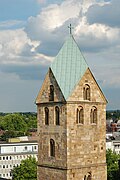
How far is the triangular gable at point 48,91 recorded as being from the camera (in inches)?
1390

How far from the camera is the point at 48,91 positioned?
36375 millimetres

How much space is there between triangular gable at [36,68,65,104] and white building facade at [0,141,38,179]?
73153 millimetres

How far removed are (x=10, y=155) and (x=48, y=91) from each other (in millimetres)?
75272

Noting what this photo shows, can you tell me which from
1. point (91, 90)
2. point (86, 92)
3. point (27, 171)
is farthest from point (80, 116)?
point (27, 171)

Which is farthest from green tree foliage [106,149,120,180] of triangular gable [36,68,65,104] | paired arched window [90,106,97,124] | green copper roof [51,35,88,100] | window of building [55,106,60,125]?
green copper roof [51,35,88,100]

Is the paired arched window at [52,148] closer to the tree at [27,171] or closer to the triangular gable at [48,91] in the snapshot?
the triangular gable at [48,91]

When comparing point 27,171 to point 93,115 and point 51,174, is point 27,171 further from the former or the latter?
point 93,115

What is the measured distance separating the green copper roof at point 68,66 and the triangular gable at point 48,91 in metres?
0.35

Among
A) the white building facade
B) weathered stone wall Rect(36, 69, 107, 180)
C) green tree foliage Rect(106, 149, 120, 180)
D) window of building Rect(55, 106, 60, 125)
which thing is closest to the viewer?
weathered stone wall Rect(36, 69, 107, 180)

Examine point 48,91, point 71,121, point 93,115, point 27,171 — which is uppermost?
point 48,91

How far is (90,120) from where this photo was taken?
36062mm

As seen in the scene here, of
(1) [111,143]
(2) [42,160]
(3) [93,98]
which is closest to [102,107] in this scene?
(3) [93,98]

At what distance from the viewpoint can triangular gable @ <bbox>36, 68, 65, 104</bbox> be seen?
35294 mm

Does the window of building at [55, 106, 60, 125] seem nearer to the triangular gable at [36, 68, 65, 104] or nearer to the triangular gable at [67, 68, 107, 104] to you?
the triangular gable at [36, 68, 65, 104]
